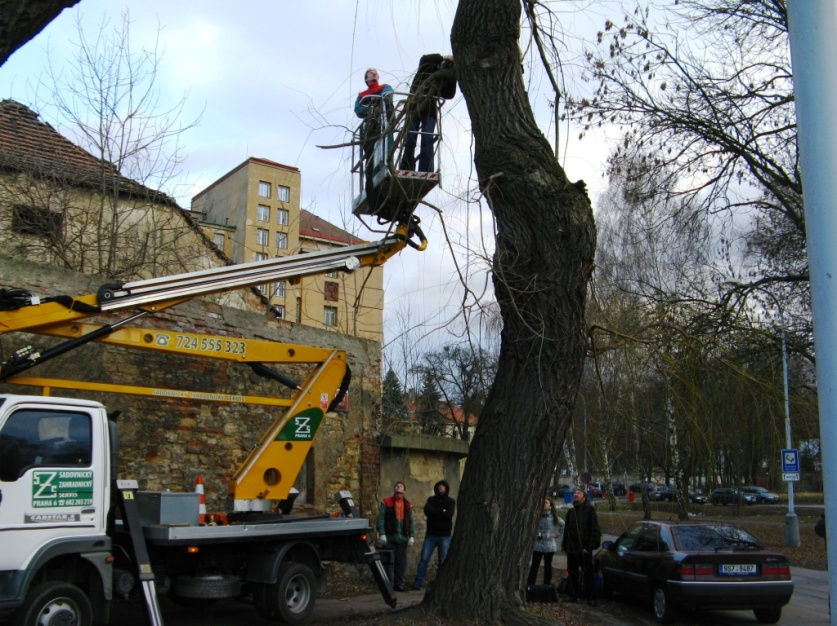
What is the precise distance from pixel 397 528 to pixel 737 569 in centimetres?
482

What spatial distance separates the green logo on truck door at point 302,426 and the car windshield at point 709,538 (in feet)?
18.1

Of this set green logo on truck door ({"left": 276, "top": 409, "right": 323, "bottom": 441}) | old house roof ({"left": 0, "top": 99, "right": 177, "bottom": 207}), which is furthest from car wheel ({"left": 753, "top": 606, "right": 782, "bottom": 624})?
old house roof ({"left": 0, "top": 99, "right": 177, "bottom": 207})

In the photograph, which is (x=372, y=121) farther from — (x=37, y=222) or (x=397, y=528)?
(x=37, y=222)

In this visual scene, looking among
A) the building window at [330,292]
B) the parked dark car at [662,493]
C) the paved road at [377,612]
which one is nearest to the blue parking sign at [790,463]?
the paved road at [377,612]

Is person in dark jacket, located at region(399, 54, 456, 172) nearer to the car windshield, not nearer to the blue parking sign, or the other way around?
the car windshield

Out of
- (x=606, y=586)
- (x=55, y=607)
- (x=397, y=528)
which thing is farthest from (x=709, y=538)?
(x=55, y=607)

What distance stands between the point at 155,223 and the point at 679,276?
10.3m

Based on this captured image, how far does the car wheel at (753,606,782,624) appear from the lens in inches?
438

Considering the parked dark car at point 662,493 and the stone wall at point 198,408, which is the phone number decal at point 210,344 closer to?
the stone wall at point 198,408

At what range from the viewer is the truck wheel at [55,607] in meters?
6.57

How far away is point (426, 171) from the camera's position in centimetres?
852

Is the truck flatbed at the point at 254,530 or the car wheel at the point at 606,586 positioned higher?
the truck flatbed at the point at 254,530

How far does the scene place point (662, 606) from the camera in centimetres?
1084

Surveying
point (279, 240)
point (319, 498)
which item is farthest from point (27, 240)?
point (279, 240)
